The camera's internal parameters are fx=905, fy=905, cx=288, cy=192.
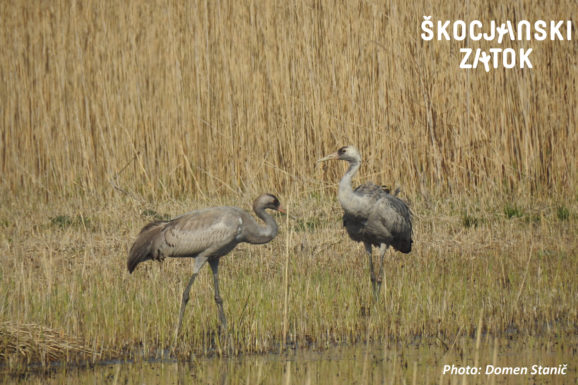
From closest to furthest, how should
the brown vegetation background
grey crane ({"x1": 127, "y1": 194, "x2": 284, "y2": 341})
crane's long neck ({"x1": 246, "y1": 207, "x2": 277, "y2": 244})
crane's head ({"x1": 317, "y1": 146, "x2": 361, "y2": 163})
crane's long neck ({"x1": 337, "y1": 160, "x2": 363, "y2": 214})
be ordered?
grey crane ({"x1": 127, "y1": 194, "x2": 284, "y2": 341})
crane's long neck ({"x1": 246, "y1": 207, "x2": 277, "y2": 244})
crane's long neck ({"x1": 337, "y1": 160, "x2": 363, "y2": 214})
crane's head ({"x1": 317, "y1": 146, "x2": 361, "y2": 163})
the brown vegetation background

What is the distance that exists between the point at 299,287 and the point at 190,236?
0.91m

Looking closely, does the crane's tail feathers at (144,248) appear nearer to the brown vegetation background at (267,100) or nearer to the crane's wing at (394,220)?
the crane's wing at (394,220)

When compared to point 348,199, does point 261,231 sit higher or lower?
lower

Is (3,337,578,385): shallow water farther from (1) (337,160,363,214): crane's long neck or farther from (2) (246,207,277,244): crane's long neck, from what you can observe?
(1) (337,160,363,214): crane's long neck

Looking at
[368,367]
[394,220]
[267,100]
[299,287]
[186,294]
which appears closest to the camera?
[368,367]

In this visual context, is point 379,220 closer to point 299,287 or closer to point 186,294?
point 299,287

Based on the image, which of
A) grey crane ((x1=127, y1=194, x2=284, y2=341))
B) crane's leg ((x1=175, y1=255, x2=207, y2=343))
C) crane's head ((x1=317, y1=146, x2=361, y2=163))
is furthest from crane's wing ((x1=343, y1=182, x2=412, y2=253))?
crane's leg ((x1=175, y1=255, x2=207, y2=343))

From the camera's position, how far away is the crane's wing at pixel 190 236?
6.50m

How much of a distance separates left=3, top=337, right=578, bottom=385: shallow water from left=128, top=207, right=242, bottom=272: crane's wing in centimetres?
109

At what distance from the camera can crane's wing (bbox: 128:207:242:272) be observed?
6.50m

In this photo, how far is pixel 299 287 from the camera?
265 inches

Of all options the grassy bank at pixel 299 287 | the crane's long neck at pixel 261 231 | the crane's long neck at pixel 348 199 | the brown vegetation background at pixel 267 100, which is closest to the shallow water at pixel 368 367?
the grassy bank at pixel 299 287

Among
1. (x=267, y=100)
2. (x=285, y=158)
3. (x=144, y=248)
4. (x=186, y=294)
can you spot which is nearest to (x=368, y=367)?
(x=186, y=294)

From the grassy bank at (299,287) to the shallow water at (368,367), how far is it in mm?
178
